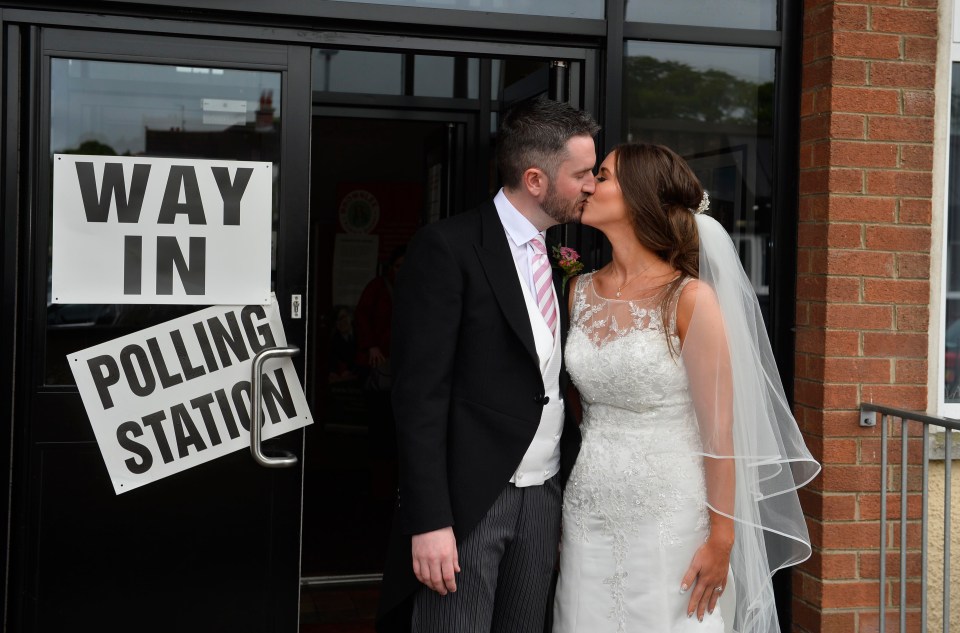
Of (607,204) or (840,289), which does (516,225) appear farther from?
(840,289)

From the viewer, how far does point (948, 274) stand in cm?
374

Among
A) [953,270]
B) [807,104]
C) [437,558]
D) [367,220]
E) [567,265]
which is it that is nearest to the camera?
[437,558]

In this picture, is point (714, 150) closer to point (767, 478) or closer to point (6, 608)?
point (767, 478)

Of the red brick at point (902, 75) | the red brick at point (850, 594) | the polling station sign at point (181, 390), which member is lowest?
the red brick at point (850, 594)

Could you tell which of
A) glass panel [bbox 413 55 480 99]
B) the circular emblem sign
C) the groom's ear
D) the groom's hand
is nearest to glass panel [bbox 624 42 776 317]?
the groom's ear

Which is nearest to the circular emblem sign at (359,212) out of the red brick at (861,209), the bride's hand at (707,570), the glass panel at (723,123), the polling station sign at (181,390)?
the glass panel at (723,123)

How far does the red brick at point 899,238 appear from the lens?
3.54 meters

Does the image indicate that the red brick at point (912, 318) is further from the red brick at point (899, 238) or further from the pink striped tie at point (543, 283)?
the pink striped tie at point (543, 283)

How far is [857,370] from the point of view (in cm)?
353

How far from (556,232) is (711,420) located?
122cm

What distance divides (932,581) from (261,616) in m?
2.33

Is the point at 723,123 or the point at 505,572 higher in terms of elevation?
the point at 723,123

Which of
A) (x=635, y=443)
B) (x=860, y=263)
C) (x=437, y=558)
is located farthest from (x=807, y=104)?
(x=437, y=558)

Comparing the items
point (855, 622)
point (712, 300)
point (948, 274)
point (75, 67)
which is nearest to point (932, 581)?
point (855, 622)
